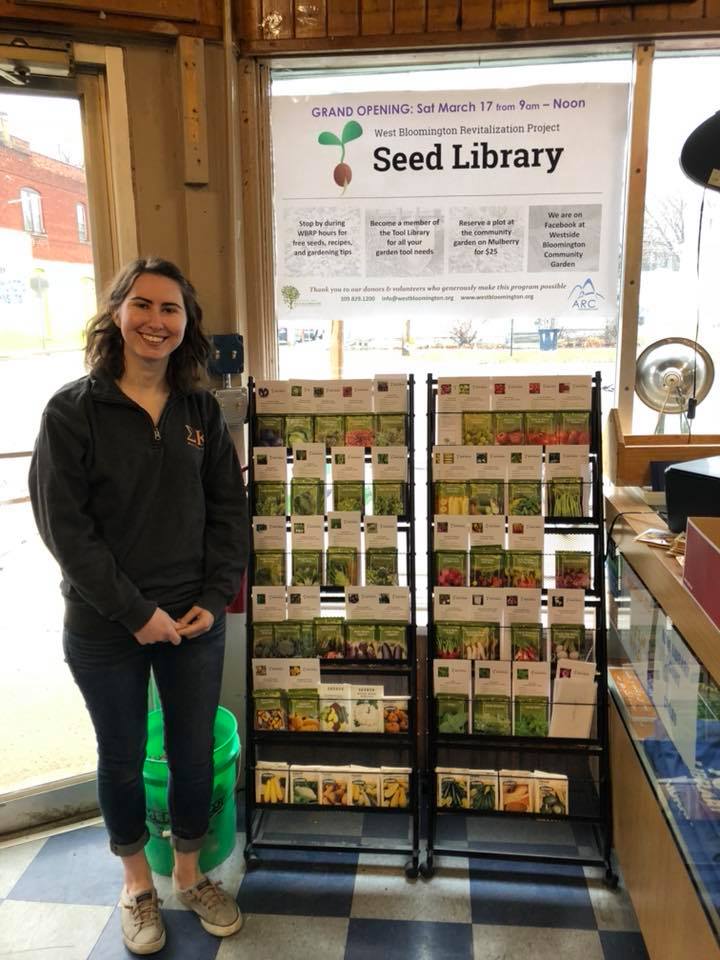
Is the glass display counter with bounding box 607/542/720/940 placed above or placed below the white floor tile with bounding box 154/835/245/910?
above

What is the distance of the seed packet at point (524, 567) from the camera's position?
2.02 m

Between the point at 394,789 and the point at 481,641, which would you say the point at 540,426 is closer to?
the point at 481,641

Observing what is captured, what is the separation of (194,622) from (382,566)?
0.59 m

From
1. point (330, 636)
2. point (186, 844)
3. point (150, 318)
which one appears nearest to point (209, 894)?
point (186, 844)

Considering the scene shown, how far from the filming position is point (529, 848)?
2143 millimetres

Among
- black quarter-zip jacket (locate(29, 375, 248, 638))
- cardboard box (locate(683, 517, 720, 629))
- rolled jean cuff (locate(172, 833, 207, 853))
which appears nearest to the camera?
Answer: cardboard box (locate(683, 517, 720, 629))

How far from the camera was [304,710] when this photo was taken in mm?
2102

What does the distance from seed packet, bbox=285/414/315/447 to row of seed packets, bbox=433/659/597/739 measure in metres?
0.77

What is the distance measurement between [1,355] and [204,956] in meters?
1.84

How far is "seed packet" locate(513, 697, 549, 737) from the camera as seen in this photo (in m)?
2.03

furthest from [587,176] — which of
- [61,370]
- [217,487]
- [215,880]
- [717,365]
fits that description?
[215,880]

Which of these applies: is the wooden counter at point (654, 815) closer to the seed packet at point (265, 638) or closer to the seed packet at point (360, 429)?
the seed packet at point (360, 429)

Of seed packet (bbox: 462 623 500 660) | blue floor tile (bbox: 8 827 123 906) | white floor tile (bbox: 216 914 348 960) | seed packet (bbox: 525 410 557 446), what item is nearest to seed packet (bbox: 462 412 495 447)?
seed packet (bbox: 525 410 557 446)

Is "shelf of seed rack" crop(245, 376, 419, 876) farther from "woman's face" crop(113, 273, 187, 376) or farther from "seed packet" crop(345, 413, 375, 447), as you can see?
"woman's face" crop(113, 273, 187, 376)
